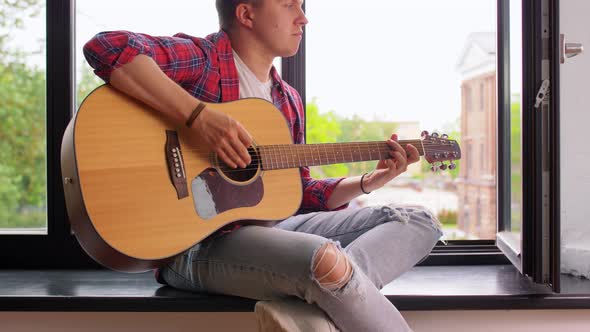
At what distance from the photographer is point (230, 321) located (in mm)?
1644

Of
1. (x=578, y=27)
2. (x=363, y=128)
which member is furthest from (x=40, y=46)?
(x=578, y=27)

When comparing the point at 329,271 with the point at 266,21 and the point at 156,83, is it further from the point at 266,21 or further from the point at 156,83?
the point at 266,21

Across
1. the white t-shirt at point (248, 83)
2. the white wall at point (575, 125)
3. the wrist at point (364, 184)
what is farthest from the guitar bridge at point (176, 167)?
the white wall at point (575, 125)

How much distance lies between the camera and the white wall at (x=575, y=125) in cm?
192

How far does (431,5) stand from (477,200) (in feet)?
2.25

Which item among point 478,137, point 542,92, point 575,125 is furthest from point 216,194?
point 575,125

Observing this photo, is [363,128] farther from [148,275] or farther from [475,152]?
[148,275]

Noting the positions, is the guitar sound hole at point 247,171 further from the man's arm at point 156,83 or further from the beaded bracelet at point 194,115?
the beaded bracelet at point 194,115

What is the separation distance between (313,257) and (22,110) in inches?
48.3

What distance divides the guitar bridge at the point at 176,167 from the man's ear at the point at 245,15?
17.0 inches

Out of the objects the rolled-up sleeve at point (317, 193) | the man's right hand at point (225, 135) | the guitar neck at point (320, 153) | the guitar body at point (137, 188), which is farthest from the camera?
the rolled-up sleeve at point (317, 193)

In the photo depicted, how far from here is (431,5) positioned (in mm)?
2002

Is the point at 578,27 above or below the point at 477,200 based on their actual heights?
above

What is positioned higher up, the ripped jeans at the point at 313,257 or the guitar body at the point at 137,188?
the guitar body at the point at 137,188
